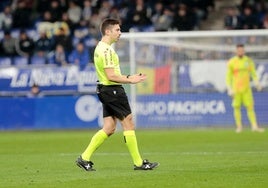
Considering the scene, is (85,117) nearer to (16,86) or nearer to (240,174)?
(16,86)

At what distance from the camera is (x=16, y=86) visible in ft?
97.8

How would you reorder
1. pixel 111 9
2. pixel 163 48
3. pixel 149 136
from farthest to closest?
pixel 111 9 < pixel 163 48 < pixel 149 136

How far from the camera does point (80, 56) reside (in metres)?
31.5

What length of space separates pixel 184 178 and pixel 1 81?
61.4 feet

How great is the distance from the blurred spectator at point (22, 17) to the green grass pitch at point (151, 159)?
36.4 feet

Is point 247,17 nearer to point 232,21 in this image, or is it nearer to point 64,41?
point 232,21

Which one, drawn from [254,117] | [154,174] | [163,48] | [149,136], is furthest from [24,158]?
[163,48]

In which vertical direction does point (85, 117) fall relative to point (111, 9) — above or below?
below

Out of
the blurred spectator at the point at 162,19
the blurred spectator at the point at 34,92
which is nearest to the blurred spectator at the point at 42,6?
the blurred spectator at the point at 162,19

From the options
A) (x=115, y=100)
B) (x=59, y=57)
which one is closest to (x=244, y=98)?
(x=59, y=57)

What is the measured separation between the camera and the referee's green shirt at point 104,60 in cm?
1359

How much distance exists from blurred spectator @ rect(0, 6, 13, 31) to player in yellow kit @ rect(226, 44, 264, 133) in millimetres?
12652

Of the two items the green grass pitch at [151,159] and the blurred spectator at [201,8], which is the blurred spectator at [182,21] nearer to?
the blurred spectator at [201,8]

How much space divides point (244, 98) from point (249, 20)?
6.55 m
